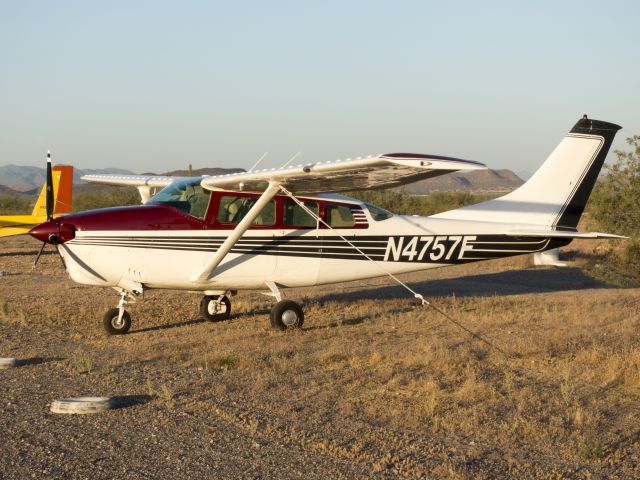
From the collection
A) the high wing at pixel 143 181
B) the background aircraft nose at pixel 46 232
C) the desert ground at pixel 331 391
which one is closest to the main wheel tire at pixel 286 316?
the desert ground at pixel 331 391

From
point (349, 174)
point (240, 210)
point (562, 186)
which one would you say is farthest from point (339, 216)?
point (562, 186)

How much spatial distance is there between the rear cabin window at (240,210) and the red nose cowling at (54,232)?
2.17 metres

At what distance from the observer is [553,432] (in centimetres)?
621

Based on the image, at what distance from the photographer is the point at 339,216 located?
41.0 ft

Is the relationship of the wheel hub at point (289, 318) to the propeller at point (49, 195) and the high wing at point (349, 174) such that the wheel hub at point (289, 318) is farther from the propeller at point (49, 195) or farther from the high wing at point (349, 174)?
the propeller at point (49, 195)

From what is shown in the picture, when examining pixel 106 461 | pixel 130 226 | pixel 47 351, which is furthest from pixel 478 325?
pixel 106 461

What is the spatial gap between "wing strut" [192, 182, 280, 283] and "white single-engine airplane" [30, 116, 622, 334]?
0.02 m

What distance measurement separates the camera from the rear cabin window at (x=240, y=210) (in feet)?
38.4

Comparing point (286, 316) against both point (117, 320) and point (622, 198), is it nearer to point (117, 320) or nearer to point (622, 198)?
point (117, 320)

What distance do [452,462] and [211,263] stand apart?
6.62 meters

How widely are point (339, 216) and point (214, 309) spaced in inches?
101

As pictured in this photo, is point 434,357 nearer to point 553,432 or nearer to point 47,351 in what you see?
point 553,432

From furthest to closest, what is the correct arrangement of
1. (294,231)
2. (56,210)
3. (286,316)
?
1. (56,210)
2. (294,231)
3. (286,316)

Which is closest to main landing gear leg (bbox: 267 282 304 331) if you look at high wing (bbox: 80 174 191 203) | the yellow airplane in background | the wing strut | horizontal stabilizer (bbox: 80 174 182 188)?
the wing strut
